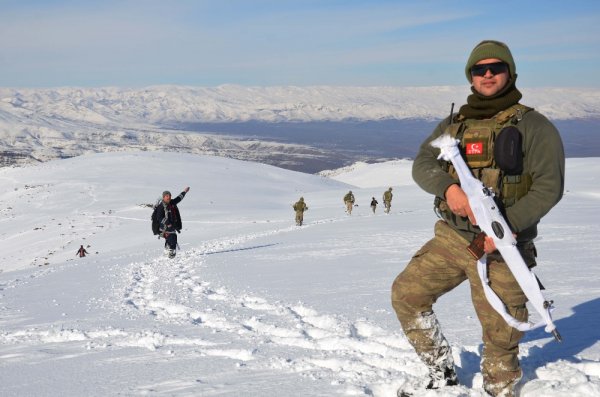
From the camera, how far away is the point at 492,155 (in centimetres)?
333

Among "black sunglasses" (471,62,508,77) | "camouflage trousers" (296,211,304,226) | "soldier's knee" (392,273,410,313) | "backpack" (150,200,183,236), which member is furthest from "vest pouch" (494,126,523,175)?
"camouflage trousers" (296,211,304,226)

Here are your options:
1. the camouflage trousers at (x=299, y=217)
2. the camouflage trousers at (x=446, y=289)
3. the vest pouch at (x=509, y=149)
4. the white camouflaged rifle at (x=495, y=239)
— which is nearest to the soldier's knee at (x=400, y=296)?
the camouflage trousers at (x=446, y=289)

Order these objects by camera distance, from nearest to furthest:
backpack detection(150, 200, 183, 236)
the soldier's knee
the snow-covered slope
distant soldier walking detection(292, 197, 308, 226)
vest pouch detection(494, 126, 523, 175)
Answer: vest pouch detection(494, 126, 523, 175) < the soldier's knee < the snow-covered slope < backpack detection(150, 200, 183, 236) < distant soldier walking detection(292, 197, 308, 226)

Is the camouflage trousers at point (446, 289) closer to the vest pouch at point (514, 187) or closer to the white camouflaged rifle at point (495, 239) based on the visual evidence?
the white camouflaged rifle at point (495, 239)

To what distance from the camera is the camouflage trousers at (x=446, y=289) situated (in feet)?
11.2

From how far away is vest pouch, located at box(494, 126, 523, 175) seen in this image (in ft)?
10.5

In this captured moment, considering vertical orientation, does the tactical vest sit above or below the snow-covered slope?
above

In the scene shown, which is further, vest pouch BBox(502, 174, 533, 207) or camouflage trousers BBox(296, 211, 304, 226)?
camouflage trousers BBox(296, 211, 304, 226)

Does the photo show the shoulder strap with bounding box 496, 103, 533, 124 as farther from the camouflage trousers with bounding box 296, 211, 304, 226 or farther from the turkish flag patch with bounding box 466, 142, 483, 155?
the camouflage trousers with bounding box 296, 211, 304, 226

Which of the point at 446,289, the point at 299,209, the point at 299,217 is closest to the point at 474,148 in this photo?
the point at 446,289

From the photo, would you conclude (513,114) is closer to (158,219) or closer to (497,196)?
(497,196)

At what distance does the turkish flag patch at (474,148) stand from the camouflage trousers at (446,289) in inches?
21.4

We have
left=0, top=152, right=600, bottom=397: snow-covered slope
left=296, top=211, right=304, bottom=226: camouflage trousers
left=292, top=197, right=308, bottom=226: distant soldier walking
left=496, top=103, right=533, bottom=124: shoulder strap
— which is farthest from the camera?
left=296, top=211, right=304, bottom=226: camouflage trousers

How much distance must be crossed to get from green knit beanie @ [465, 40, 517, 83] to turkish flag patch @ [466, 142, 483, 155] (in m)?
0.46
